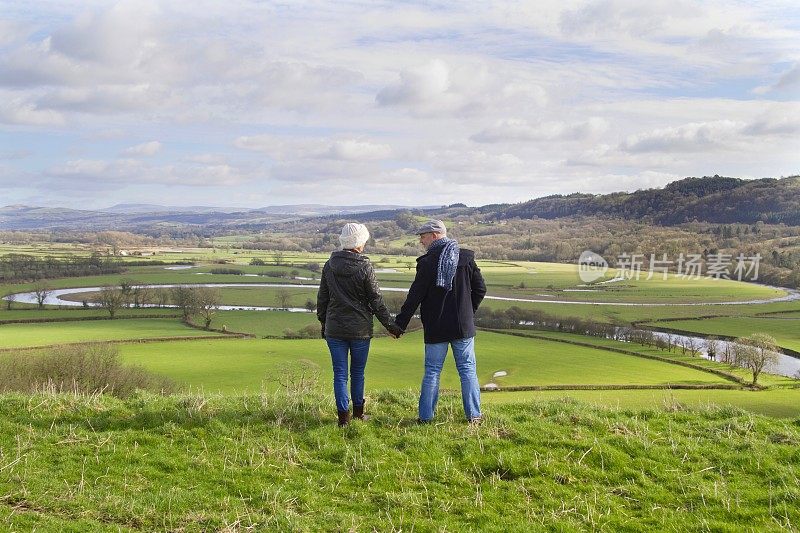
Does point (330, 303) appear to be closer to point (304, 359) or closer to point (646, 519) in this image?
point (646, 519)

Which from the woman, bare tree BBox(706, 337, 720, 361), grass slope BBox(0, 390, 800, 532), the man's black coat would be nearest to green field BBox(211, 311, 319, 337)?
bare tree BBox(706, 337, 720, 361)

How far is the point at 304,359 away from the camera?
165 feet

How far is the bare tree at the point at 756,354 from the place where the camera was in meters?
50.6

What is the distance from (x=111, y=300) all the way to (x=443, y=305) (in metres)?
79.7

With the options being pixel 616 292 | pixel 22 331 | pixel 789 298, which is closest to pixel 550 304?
pixel 616 292

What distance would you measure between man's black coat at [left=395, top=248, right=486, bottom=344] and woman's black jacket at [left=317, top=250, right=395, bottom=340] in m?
0.56

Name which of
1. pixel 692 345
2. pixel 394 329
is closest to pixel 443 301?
pixel 394 329

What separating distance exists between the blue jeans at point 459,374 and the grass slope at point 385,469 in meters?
0.34

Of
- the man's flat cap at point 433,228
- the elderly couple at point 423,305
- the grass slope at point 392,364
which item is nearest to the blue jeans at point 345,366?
the elderly couple at point 423,305

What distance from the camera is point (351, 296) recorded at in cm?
958

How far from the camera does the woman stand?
945 cm

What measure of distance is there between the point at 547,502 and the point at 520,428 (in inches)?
94.1

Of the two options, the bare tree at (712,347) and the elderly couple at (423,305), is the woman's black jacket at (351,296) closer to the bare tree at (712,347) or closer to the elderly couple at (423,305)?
the elderly couple at (423,305)

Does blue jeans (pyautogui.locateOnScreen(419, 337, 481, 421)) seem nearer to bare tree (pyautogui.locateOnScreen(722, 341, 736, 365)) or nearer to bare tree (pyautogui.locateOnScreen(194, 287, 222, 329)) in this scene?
bare tree (pyautogui.locateOnScreen(722, 341, 736, 365))
